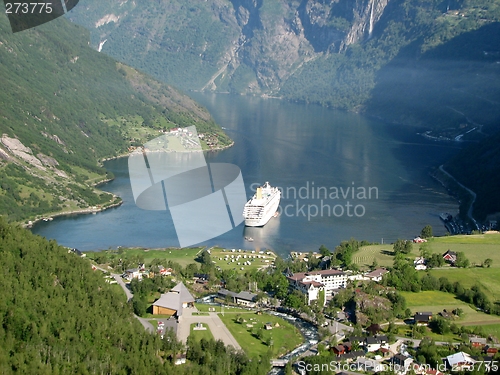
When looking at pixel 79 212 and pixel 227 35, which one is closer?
pixel 79 212

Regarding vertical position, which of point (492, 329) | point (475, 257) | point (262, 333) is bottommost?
point (475, 257)

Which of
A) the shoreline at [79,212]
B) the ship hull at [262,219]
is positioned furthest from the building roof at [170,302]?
the shoreline at [79,212]

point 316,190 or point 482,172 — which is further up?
point 482,172

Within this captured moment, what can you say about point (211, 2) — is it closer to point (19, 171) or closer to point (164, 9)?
point (164, 9)

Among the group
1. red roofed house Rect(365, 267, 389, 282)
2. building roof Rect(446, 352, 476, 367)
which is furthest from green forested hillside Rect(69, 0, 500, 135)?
building roof Rect(446, 352, 476, 367)

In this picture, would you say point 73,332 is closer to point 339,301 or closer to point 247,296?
point 247,296

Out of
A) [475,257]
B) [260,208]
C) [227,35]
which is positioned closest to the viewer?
[475,257]

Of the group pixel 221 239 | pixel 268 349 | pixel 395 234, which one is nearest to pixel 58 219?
pixel 221 239

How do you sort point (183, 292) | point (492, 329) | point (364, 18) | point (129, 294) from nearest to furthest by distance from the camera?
point (492, 329)
point (183, 292)
point (129, 294)
point (364, 18)

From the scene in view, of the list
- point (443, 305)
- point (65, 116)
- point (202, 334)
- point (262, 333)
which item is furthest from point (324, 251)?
point (65, 116)
